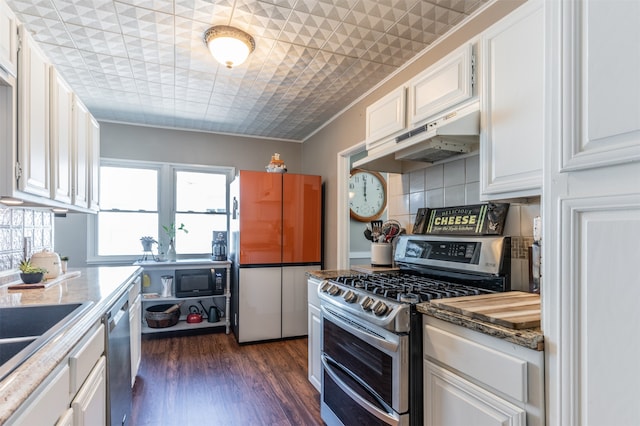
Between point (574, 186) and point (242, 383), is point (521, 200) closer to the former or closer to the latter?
point (574, 186)

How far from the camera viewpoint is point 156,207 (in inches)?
164

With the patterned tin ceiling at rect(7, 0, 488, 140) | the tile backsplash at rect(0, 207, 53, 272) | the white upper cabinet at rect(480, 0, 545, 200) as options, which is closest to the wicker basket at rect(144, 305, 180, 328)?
the tile backsplash at rect(0, 207, 53, 272)

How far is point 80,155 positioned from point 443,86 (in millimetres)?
2260

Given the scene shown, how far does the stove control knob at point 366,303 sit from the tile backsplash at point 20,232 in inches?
81.3

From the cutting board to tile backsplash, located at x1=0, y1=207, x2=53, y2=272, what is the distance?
2375 millimetres

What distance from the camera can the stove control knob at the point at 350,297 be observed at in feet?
5.47

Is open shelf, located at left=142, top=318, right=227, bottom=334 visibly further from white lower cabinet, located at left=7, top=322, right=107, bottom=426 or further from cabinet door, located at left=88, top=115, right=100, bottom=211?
white lower cabinet, located at left=7, top=322, right=107, bottom=426

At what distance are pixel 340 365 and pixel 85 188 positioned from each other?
6.86 ft

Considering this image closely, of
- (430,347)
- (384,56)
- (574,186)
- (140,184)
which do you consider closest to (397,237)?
(430,347)

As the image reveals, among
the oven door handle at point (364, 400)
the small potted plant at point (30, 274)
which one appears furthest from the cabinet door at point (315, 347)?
the small potted plant at point (30, 274)

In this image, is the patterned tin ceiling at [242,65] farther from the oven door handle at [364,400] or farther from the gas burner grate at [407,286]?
the oven door handle at [364,400]

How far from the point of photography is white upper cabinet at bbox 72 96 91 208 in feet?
7.02

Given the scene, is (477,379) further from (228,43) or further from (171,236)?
(171,236)

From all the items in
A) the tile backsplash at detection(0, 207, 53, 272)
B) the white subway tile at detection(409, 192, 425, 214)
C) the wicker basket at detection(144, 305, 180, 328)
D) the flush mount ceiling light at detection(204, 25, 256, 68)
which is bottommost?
the wicker basket at detection(144, 305, 180, 328)
